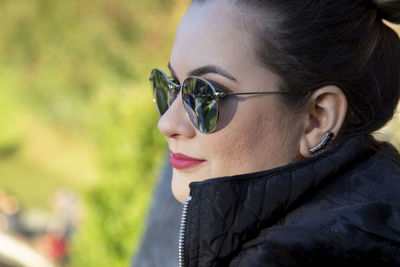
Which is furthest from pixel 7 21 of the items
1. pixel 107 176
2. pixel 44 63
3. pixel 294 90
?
pixel 294 90

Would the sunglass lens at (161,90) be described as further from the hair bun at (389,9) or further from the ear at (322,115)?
the hair bun at (389,9)

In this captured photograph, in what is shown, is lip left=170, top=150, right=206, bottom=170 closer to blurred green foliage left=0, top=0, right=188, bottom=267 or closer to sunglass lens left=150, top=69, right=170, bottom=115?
sunglass lens left=150, top=69, right=170, bottom=115

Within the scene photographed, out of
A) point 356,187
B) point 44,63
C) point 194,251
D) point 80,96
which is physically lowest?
point 194,251

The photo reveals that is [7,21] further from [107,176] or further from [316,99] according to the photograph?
[316,99]

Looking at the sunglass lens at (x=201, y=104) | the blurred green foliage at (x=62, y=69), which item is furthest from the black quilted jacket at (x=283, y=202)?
the blurred green foliage at (x=62, y=69)

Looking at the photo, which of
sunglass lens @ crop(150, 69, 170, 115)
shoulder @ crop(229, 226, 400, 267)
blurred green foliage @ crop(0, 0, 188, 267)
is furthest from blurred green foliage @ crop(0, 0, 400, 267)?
shoulder @ crop(229, 226, 400, 267)

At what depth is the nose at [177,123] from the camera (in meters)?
1.83

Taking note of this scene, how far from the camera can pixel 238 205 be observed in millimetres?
→ 1590

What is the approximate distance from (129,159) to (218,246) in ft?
12.2

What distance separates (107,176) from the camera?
5.34 meters

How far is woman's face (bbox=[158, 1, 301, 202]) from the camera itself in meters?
1.73

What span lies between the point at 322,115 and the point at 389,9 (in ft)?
1.45

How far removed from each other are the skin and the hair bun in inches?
13.3

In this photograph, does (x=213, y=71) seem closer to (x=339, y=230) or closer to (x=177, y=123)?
(x=177, y=123)
